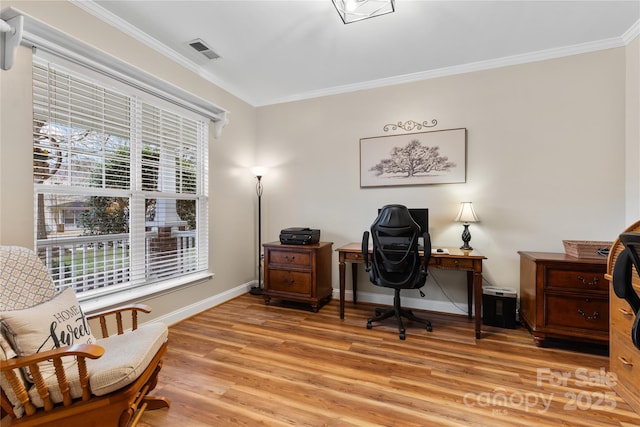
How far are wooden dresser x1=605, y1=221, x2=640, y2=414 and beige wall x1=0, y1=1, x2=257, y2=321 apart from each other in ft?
11.3

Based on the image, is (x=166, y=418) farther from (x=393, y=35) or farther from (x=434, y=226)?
(x=393, y=35)

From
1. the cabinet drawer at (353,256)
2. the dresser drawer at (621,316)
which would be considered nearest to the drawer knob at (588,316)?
the dresser drawer at (621,316)

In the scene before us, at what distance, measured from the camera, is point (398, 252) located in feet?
8.38

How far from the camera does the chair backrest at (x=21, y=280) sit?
1394 millimetres

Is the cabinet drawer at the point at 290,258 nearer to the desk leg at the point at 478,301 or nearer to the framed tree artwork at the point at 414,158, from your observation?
the framed tree artwork at the point at 414,158

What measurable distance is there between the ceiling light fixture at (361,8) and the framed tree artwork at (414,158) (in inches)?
53.9

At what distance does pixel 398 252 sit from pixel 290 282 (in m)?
1.35

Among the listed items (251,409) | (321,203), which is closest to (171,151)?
(321,203)

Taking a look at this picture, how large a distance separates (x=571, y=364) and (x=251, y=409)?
7.51 ft

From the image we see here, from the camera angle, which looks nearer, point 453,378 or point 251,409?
point 251,409

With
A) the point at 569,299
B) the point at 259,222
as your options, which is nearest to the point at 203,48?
the point at 259,222

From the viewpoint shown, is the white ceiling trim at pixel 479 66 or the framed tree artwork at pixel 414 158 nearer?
the white ceiling trim at pixel 479 66

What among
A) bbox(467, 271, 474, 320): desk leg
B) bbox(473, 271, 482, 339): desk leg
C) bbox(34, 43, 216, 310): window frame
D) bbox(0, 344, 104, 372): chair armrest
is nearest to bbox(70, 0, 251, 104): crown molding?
bbox(34, 43, 216, 310): window frame

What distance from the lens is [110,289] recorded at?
7.59ft
